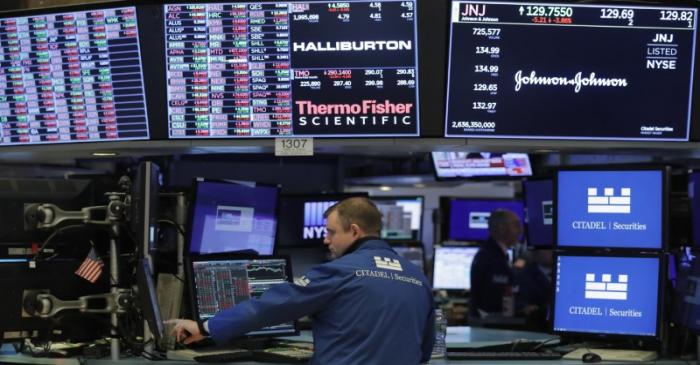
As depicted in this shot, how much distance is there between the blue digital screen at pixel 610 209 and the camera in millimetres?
4273

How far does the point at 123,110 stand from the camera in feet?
14.5

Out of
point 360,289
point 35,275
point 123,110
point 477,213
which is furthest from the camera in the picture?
point 477,213

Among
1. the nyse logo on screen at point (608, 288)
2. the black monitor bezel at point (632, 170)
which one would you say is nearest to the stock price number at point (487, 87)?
the black monitor bezel at point (632, 170)

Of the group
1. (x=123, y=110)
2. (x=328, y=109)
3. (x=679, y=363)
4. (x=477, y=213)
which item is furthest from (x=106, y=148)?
(x=477, y=213)

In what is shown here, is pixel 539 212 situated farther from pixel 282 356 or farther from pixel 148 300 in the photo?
pixel 148 300

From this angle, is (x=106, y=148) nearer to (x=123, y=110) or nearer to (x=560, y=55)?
(x=123, y=110)

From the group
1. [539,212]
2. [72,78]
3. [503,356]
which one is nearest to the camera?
[503,356]

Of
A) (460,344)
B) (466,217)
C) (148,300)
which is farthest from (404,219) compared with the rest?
(148,300)

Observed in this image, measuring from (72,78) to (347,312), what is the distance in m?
1.82

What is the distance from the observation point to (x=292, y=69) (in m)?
4.26

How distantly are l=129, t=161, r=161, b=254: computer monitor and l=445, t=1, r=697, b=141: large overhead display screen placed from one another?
4.23 feet

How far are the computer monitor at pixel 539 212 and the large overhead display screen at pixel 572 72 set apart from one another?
1.02 meters

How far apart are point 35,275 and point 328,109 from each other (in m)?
1.42

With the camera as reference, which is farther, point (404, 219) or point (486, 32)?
point (404, 219)
